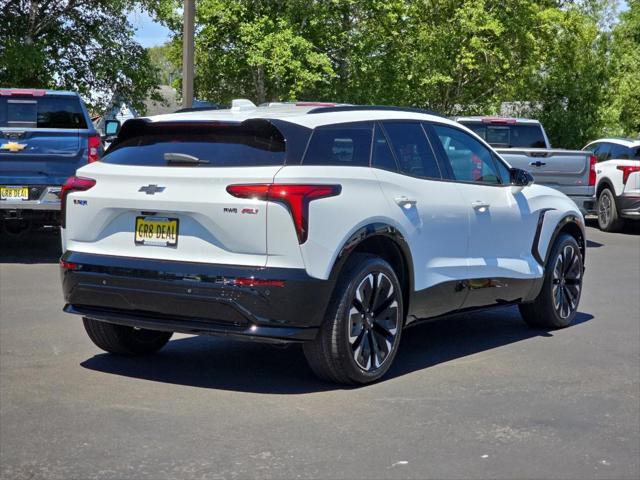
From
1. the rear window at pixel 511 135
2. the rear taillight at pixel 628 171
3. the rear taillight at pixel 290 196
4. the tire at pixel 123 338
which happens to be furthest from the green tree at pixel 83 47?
the rear taillight at pixel 290 196

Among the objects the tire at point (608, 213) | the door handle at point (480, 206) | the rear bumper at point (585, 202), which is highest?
the door handle at point (480, 206)

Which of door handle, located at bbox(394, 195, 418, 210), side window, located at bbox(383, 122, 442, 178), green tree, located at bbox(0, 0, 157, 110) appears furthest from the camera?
green tree, located at bbox(0, 0, 157, 110)

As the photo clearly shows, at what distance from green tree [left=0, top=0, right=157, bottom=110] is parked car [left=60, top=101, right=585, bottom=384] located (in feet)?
57.4

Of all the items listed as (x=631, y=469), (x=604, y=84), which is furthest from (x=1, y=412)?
(x=604, y=84)

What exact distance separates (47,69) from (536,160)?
488 inches

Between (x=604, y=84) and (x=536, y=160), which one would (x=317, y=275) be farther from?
(x=604, y=84)

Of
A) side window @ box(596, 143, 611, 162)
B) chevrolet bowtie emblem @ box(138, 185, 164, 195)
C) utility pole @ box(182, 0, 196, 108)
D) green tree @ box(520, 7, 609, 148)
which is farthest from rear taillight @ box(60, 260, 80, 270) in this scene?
green tree @ box(520, 7, 609, 148)

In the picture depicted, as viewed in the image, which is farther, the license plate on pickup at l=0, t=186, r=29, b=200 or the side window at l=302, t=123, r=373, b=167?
the license plate on pickup at l=0, t=186, r=29, b=200

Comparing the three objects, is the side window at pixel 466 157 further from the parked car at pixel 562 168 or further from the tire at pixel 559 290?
the parked car at pixel 562 168

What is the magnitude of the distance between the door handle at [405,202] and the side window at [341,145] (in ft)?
1.04

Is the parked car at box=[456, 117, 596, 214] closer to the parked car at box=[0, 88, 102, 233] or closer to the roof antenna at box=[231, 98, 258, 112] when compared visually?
the parked car at box=[0, 88, 102, 233]

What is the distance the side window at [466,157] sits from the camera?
8.24m

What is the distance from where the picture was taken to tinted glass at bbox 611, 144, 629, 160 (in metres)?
20.3

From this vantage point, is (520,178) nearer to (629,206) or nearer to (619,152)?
(629,206)
